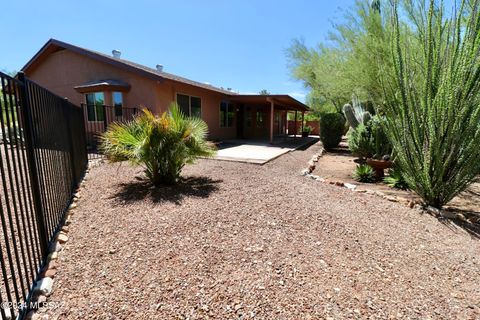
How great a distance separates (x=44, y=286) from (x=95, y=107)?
36.7ft

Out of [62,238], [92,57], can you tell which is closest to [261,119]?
[92,57]

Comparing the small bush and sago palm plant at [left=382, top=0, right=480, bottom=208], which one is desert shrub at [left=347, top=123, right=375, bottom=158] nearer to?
the small bush

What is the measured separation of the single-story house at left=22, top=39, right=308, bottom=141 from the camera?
35.1 ft

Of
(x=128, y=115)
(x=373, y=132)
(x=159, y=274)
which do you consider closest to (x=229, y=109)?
(x=128, y=115)

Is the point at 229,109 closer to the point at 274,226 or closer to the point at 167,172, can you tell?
the point at 167,172

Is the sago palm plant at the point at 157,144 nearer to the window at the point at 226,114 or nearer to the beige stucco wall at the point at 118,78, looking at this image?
the beige stucco wall at the point at 118,78

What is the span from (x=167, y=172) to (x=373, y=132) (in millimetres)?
7428

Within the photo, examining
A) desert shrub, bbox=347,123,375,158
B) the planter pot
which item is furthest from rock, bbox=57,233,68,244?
desert shrub, bbox=347,123,375,158

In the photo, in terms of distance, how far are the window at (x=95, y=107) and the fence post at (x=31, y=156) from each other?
9906 millimetres

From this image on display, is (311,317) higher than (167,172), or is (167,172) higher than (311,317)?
(167,172)

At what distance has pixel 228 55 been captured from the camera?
25.7 meters

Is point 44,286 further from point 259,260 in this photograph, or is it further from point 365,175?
point 365,175

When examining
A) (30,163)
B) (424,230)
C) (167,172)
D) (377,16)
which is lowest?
(424,230)

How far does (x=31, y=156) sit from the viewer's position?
8.39 ft
